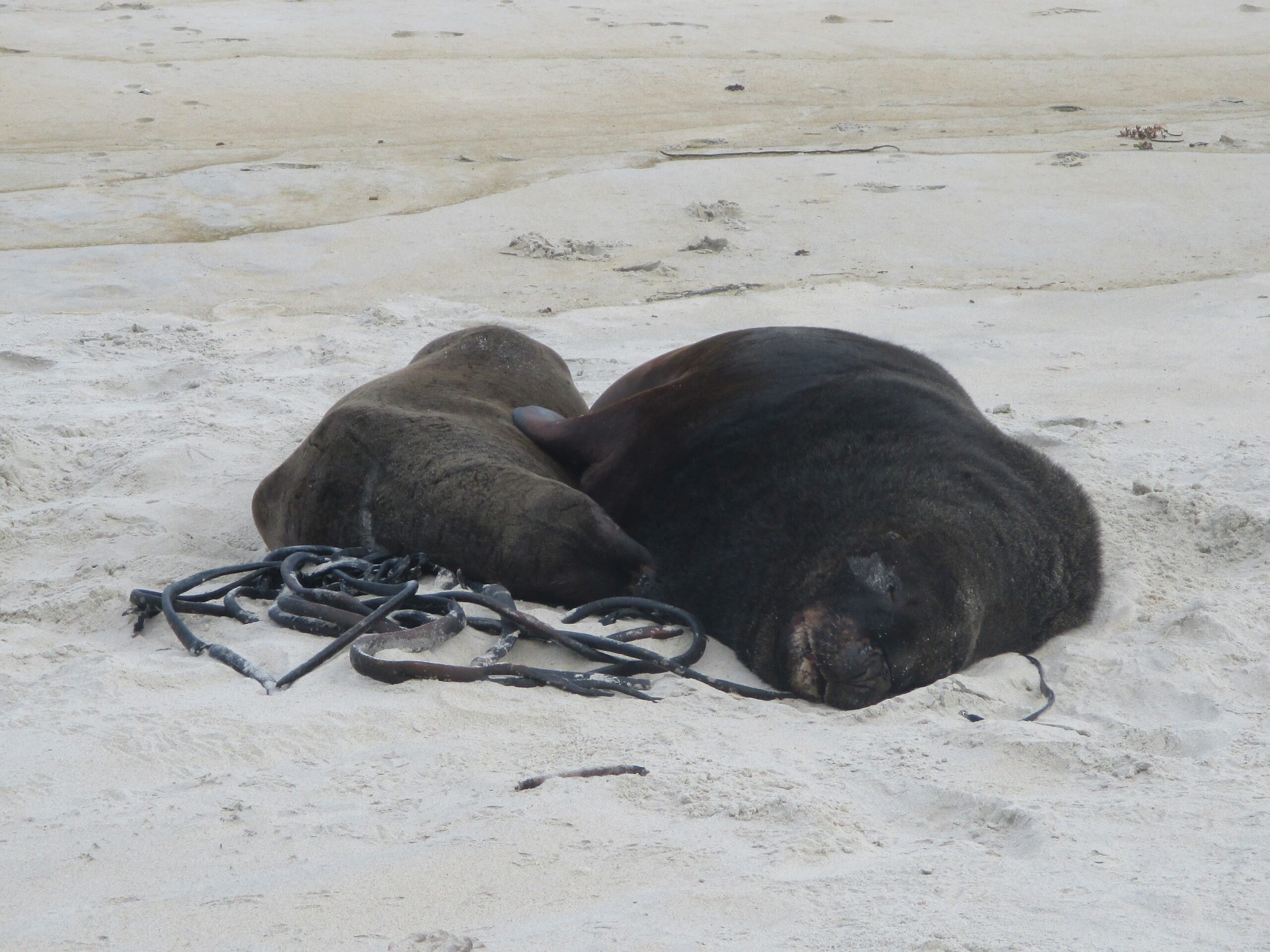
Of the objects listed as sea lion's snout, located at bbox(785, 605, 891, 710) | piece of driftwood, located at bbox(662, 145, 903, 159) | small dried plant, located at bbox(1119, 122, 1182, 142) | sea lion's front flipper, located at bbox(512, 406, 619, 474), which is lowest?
sea lion's snout, located at bbox(785, 605, 891, 710)

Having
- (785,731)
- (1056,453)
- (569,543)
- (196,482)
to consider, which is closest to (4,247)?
(196,482)

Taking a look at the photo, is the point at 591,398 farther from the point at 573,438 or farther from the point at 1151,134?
the point at 1151,134

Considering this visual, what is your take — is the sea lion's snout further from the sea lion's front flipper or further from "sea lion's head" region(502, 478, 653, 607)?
the sea lion's front flipper

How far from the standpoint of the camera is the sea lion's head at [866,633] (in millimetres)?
3400

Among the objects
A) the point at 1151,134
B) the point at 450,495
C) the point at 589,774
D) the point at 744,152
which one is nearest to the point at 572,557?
the point at 450,495

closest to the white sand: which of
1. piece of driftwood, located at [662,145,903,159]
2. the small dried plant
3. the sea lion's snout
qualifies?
the sea lion's snout

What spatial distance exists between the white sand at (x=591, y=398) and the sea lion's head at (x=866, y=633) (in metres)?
0.09

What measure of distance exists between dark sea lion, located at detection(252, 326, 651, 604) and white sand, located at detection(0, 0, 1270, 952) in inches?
19.6

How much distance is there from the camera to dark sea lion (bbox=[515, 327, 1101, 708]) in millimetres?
3502

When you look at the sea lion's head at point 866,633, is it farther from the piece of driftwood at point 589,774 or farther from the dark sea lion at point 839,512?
the piece of driftwood at point 589,774

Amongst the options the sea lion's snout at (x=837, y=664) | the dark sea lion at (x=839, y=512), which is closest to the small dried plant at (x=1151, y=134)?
the dark sea lion at (x=839, y=512)

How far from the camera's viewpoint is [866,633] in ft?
11.3

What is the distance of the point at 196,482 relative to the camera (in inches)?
208

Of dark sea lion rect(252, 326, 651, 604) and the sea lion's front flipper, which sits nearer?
dark sea lion rect(252, 326, 651, 604)
